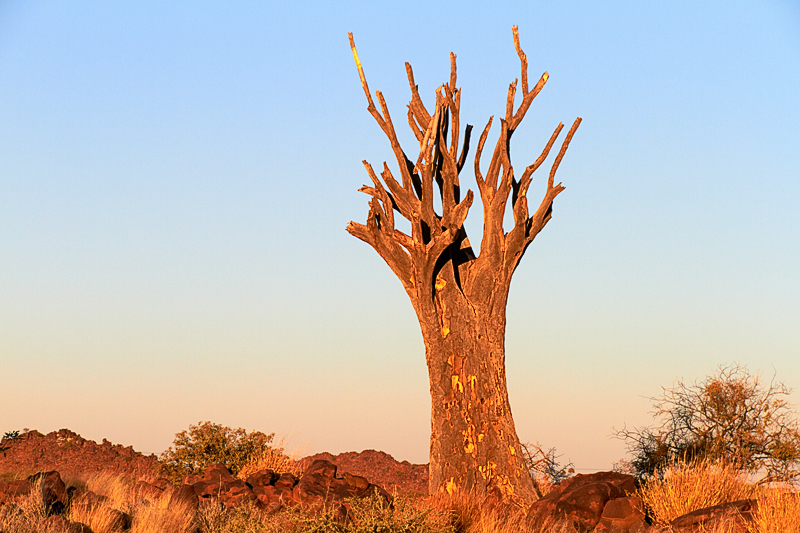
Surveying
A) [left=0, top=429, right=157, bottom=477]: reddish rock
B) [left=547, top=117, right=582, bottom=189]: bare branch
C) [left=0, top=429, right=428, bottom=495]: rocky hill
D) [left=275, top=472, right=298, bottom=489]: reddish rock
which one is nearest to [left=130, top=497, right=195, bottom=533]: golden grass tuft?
[left=275, top=472, right=298, bottom=489]: reddish rock

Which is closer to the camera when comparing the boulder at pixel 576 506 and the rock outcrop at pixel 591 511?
the rock outcrop at pixel 591 511

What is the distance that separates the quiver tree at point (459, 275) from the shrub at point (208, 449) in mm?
6222

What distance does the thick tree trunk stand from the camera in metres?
14.3

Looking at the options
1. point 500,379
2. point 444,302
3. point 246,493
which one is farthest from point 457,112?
point 246,493

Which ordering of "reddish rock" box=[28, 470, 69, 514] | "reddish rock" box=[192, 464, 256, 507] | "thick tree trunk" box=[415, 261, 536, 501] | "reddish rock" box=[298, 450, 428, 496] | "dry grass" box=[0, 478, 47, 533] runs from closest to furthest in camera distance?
"dry grass" box=[0, 478, 47, 533] < "reddish rock" box=[28, 470, 69, 514] < "reddish rock" box=[192, 464, 256, 507] < "thick tree trunk" box=[415, 261, 536, 501] < "reddish rock" box=[298, 450, 428, 496]

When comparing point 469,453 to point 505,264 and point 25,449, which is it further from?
point 25,449

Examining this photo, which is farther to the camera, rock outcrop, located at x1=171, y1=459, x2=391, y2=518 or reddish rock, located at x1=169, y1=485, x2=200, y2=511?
rock outcrop, located at x1=171, y1=459, x2=391, y2=518

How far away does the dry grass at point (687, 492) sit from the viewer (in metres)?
13.0

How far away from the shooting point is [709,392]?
1895 centimetres

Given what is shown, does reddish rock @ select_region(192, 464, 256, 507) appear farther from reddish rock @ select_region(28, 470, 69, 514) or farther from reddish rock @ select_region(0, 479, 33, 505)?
reddish rock @ select_region(0, 479, 33, 505)

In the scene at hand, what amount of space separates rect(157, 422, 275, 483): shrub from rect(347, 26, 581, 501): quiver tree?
6.22 m

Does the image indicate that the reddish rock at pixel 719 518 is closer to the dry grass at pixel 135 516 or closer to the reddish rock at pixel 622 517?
Answer: the reddish rock at pixel 622 517

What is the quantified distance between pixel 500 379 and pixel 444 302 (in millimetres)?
1776

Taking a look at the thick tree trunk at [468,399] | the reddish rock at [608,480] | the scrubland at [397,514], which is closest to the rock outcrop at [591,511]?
the scrubland at [397,514]
